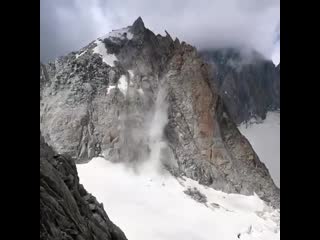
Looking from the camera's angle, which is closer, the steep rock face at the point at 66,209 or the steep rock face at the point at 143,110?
the steep rock face at the point at 66,209

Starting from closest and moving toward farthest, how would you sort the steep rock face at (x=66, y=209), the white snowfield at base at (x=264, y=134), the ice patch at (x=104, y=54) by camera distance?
1. the steep rock face at (x=66, y=209)
2. the ice patch at (x=104, y=54)
3. the white snowfield at base at (x=264, y=134)

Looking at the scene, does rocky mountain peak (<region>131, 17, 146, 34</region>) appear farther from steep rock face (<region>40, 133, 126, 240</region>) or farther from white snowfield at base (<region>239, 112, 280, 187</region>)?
steep rock face (<region>40, 133, 126, 240</region>)

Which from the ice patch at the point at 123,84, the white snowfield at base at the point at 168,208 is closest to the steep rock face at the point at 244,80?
the ice patch at the point at 123,84

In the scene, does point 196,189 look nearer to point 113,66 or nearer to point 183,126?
point 183,126

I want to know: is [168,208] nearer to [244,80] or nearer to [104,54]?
[104,54]

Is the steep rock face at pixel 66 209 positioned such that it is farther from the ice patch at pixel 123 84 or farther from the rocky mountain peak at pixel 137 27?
the rocky mountain peak at pixel 137 27
